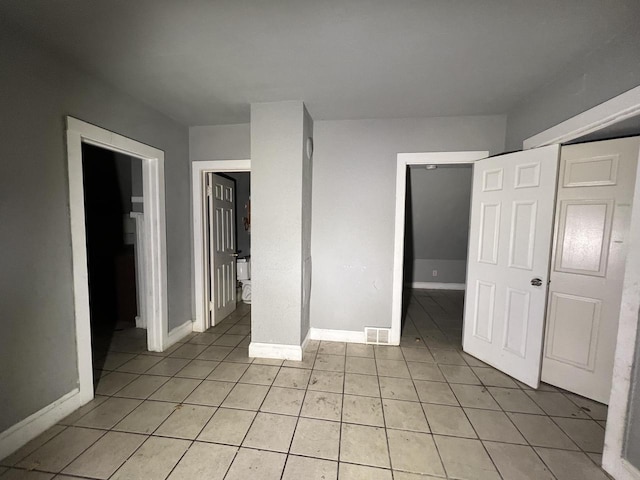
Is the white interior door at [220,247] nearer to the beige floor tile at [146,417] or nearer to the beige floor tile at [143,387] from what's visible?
the beige floor tile at [143,387]

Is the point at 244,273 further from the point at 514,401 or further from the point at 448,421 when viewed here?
the point at 514,401

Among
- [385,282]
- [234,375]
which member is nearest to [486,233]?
[385,282]

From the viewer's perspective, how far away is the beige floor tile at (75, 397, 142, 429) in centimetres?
172

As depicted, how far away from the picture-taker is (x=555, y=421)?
5.92ft

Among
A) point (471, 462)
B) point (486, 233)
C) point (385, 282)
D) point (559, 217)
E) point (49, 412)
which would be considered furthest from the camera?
point (385, 282)

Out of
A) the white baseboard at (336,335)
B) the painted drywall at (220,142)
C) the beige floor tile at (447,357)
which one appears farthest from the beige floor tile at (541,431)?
the painted drywall at (220,142)

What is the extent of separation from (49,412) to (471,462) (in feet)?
8.53

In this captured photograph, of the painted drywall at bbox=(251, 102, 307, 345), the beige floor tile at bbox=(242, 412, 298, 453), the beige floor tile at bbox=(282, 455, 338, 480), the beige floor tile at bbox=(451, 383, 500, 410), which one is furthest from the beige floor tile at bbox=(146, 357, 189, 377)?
the beige floor tile at bbox=(451, 383, 500, 410)

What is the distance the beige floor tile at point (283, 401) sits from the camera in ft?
6.06

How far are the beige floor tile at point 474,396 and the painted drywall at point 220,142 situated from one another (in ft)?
9.91

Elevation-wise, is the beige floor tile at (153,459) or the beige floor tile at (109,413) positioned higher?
the beige floor tile at (153,459)

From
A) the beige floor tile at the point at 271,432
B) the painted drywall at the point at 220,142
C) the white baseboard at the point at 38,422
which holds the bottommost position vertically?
the beige floor tile at the point at 271,432

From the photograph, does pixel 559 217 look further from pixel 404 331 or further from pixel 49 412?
pixel 49 412

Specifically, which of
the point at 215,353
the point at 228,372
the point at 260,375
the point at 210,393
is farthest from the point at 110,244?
the point at 260,375
